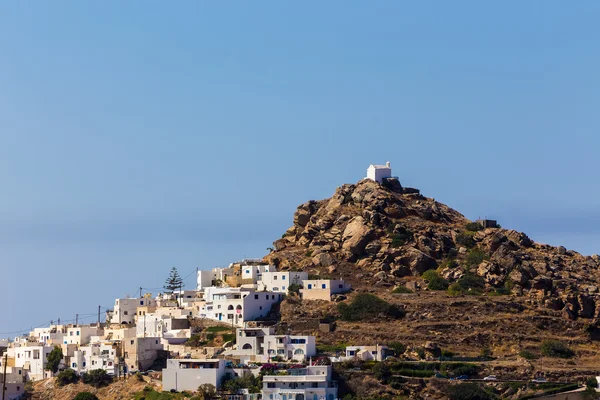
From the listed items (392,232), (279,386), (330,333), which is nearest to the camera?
(279,386)

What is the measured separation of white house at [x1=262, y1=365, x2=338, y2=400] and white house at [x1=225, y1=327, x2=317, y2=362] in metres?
3.87

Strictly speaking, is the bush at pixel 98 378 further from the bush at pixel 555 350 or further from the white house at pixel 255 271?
the bush at pixel 555 350

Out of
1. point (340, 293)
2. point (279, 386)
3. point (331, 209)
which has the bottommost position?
point (279, 386)

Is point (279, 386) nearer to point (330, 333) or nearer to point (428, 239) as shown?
point (330, 333)

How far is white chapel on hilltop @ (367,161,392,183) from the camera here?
117438 millimetres

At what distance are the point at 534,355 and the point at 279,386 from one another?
1654 cm

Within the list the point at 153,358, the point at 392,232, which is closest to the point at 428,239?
the point at 392,232

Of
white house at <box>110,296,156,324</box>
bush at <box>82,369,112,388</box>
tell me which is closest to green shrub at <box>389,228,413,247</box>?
white house at <box>110,296,156,324</box>

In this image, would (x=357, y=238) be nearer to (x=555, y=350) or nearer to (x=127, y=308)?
(x=555, y=350)

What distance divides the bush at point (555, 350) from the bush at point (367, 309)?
9538mm

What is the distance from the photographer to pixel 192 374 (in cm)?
9538

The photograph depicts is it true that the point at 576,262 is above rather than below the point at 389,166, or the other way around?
below

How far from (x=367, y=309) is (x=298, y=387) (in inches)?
431

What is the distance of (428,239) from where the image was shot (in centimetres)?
10981
